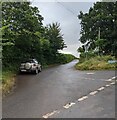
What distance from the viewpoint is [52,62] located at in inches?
2020

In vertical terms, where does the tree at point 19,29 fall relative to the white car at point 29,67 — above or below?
above

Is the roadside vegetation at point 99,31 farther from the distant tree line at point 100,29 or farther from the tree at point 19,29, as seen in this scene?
the tree at point 19,29

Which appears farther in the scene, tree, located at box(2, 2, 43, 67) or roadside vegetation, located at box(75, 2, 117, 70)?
roadside vegetation, located at box(75, 2, 117, 70)

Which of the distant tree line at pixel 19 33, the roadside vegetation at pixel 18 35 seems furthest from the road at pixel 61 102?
the distant tree line at pixel 19 33

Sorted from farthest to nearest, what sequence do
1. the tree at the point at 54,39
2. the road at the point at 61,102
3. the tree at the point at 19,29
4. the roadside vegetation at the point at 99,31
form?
1. the tree at the point at 54,39
2. the roadside vegetation at the point at 99,31
3. the tree at the point at 19,29
4. the road at the point at 61,102

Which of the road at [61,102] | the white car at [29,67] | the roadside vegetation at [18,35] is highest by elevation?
the roadside vegetation at [18,35]

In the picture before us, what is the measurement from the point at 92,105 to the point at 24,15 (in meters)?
21.1

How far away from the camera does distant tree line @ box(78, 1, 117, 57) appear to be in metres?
46.2

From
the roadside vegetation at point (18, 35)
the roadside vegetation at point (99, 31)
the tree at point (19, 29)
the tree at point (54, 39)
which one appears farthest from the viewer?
the tree at point (54, 39)

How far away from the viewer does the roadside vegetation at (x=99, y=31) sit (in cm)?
4562

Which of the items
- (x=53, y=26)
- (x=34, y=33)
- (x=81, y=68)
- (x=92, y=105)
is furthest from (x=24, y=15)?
(x=53, y=26)

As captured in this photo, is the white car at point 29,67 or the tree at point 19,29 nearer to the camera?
the white car at point 29,67

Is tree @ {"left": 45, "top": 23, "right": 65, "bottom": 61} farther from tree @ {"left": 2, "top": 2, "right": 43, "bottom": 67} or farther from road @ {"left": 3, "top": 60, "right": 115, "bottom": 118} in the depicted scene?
road @ {"left": 3, "top": 60, "right": 115, "bottom": 118}

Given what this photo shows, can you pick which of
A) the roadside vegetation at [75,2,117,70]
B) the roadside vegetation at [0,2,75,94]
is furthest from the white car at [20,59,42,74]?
the roadside vegetation at [75,2,117,70]
